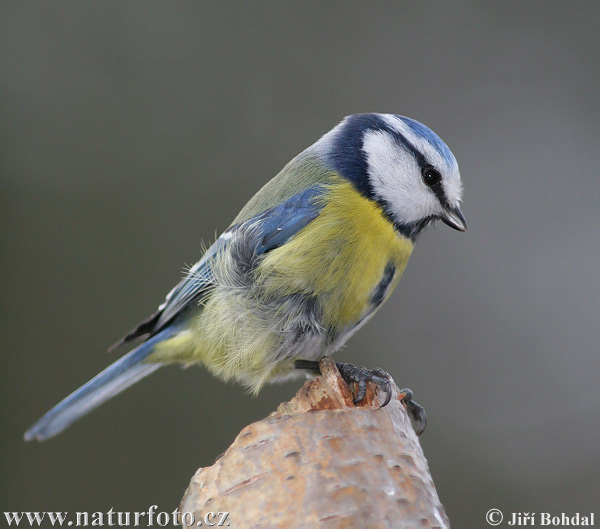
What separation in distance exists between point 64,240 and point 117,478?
82 centimetres

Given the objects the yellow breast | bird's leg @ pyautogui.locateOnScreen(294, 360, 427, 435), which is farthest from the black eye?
bird's leg @ pyautogui.locateOnScreen(294, 360, 427, 435)

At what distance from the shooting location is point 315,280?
52.5 inches

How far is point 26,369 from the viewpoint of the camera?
7.48 feet

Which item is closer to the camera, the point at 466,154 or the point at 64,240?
the point at 64,240

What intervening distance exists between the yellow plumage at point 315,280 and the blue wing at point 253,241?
2 centimetres

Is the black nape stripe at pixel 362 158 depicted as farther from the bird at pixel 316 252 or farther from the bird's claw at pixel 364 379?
the bird's claw at pixel 364 379

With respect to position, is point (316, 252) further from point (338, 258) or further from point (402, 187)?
point (402, 187)

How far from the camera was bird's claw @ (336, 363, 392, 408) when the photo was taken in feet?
3.40

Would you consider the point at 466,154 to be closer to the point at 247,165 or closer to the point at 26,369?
the point at 247,165

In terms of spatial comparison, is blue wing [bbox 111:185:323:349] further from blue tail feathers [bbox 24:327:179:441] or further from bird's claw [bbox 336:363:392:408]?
bird's claw [bbox 336:363:392:408]

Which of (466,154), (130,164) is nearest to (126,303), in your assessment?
(130,164)

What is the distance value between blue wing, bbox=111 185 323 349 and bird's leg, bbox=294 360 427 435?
25 cm

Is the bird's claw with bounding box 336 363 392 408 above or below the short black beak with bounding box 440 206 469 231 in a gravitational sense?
below

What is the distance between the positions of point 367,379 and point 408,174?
0.47 metres
